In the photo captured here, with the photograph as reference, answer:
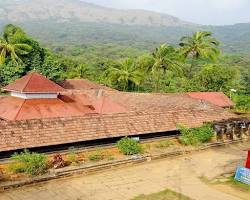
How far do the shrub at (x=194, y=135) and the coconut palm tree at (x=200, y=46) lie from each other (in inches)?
977

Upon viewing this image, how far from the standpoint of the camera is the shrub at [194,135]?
25.2 meters

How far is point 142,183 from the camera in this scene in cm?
1903

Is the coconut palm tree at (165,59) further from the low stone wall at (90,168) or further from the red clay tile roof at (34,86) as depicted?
the low stone wall at (90,168)

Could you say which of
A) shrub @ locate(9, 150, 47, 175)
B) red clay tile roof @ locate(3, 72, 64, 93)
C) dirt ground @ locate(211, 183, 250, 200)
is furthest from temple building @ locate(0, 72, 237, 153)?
dirt ground @ locate(211, 183, 250, 200)

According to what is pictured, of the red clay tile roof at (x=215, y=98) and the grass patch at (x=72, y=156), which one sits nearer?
the grass patch at (x=72, y=156)

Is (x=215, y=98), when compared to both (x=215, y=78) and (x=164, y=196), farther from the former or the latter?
(x=164, y=196)

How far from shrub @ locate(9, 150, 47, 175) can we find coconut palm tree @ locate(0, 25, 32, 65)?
1035 inches

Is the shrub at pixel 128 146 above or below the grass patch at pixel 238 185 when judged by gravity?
above

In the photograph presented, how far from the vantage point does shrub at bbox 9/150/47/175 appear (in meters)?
18.4

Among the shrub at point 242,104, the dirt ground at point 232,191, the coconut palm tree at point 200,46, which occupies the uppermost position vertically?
the coconut palm tree at point 200,46

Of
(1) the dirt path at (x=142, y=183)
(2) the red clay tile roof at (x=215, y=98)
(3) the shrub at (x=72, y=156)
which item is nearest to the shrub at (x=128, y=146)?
(1) the dirt path at (x=142, y=183)

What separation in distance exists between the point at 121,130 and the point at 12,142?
645 centimetres

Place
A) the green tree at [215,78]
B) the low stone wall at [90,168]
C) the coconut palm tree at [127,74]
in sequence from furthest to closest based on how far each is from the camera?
the green tree at [215,78]
the coconut palm tree at [127,74]
the low stone wall at [90,168]

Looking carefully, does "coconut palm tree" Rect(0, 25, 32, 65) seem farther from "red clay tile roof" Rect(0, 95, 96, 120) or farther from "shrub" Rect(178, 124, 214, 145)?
"shrub" Rect(178, 124, 214, 145)
